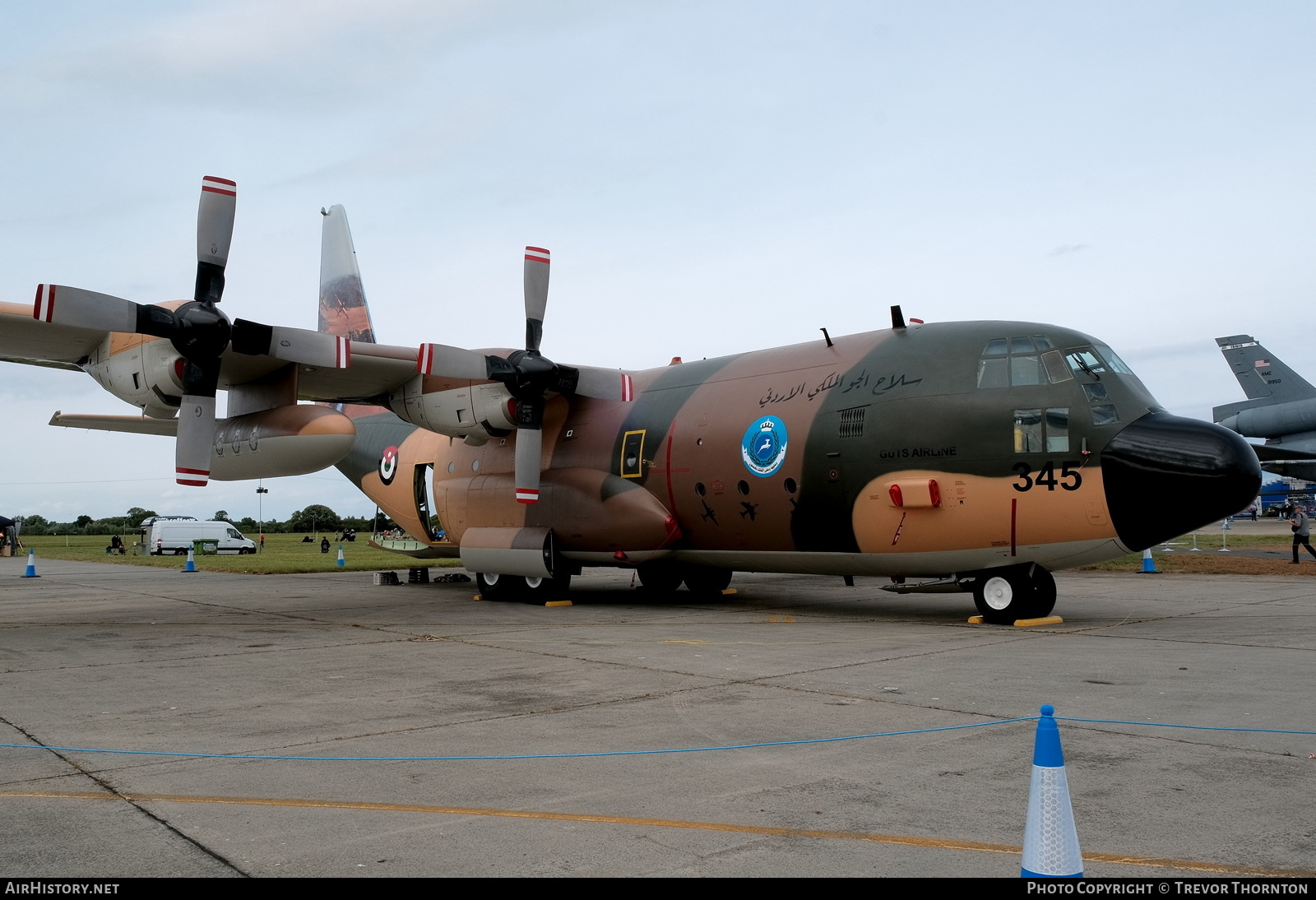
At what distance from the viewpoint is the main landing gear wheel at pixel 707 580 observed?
64.0 ft

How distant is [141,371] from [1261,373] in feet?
160

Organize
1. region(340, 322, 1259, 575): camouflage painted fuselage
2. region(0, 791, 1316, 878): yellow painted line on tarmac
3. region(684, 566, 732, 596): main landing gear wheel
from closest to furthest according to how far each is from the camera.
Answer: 1. region(0, 791, 1316, 878): yellow painted line on tarmac
2. region(340, 322, 1259, 575): camouflage painted fuselage
3. region(684, 566, 732, 596): main landing gear wheel

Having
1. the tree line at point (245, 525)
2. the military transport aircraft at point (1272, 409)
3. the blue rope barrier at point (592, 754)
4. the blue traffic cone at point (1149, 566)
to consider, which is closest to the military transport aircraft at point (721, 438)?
the blue rope barrier at point (592, 754)

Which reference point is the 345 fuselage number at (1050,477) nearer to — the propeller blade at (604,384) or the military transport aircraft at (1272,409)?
the propeller blade at (604,384)

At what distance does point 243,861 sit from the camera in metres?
4.38

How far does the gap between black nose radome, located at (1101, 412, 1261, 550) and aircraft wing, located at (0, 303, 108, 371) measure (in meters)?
14.1

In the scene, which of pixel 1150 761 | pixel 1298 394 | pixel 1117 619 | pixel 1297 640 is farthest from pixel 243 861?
pixel 1298 394

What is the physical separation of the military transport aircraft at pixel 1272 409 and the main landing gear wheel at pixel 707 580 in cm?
3543

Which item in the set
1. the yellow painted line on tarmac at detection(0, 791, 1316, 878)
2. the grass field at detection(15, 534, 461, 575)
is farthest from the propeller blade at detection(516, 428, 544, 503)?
the grass field at detection(15, 534, 461, 575)

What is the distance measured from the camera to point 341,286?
81.3 ft

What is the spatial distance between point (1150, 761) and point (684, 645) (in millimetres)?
6419

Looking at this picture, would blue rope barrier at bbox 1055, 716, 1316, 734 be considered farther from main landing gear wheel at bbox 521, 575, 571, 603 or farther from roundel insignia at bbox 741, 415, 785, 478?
main landing gear wheel at bbox 521, 575, 571, 603

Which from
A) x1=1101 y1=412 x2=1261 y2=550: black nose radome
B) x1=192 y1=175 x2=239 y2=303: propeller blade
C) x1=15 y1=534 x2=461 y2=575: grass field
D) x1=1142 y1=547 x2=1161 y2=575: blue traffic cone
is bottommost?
x1=15 y1=534 x2=461 y2=575: grass field

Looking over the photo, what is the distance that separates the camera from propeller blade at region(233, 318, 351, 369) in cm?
1492
